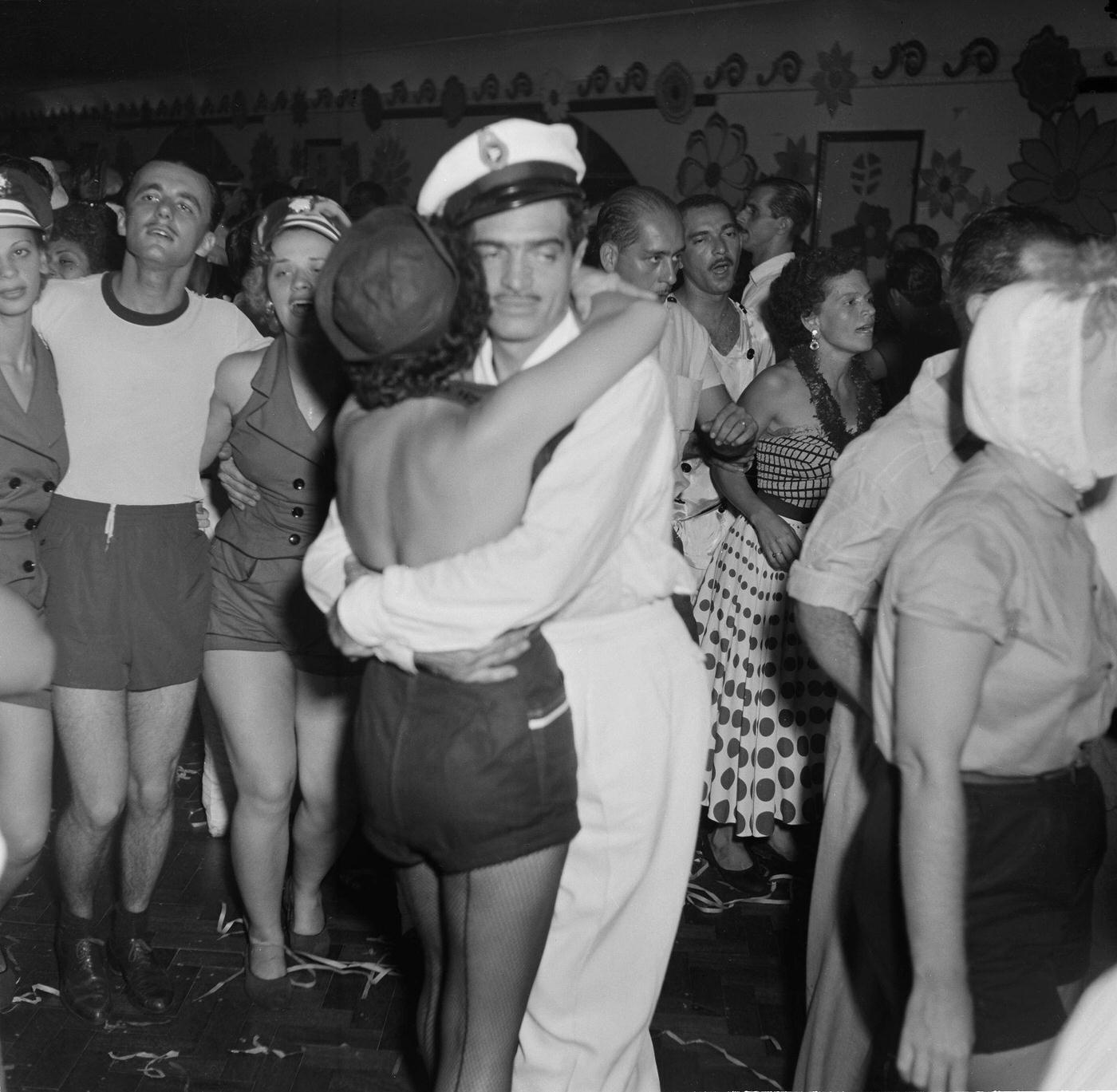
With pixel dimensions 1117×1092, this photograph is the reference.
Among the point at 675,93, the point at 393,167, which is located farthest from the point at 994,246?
the point at 393,167

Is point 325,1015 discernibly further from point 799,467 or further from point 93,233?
point 93,233

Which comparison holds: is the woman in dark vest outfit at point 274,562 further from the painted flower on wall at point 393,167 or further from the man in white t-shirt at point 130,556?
the painted flower on wall at point 393,167

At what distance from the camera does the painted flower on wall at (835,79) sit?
7699 mm

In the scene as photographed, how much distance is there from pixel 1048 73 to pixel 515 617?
6593 mm

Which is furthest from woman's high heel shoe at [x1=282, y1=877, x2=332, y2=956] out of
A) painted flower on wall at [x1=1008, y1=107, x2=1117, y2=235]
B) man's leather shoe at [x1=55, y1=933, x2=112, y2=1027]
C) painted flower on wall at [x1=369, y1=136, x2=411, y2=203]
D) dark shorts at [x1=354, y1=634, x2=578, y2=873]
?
painted flower on wall at [x1=369, y1=136, x2=411, y2=203]

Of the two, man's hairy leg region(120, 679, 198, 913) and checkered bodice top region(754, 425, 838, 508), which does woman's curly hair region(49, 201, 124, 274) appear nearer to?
man's hairy leg region(120, 679, 198, 913)

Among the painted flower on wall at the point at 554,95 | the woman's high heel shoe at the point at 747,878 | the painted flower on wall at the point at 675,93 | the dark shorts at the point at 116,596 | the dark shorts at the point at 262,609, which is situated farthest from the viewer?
the painted flower on wall at the point at 554,95

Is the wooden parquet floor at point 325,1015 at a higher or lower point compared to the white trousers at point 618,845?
lower

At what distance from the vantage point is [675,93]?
8641 millimetres

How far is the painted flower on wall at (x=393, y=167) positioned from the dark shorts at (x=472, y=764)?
899 centimetres

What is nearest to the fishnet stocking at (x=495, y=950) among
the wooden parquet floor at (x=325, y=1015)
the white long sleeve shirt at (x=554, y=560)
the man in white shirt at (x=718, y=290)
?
the white long sleeve shirt at (x=554, y=560)

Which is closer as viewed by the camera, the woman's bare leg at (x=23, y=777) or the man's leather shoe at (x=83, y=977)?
the woman's bare leg at (x=23, y=777)

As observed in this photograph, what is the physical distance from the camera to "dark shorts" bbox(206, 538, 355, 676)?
285 cm

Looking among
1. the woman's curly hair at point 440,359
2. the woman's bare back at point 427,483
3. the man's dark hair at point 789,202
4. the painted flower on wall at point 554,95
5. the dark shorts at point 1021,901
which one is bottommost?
the dark shorts at point 1021,901
